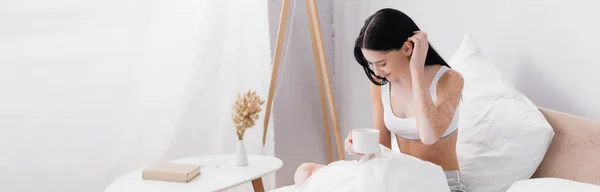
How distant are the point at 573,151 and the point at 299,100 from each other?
4.94 ft

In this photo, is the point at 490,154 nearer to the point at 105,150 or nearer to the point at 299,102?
the point at 299,102

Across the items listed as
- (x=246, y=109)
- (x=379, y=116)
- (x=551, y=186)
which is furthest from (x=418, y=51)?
(x=246, y=109)

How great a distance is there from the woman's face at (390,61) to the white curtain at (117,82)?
3.75 ft

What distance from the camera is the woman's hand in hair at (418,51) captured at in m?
1.48

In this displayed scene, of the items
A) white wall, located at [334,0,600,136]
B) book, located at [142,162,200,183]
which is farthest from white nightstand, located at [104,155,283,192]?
white wall, located at [334,0,600,136]

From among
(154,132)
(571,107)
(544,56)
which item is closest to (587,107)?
(571,107)

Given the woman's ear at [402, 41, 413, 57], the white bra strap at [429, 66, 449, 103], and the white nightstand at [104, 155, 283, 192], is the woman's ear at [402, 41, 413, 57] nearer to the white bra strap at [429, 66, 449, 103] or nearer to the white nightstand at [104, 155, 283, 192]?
the white bra strap at [429, 66, 449, 103]

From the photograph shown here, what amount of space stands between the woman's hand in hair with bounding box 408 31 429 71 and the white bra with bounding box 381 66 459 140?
4.0 inches

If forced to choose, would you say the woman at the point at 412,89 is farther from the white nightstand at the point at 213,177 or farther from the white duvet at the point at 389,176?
the white nightstand at the point at 213,177

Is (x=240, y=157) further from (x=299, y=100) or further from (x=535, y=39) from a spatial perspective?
(x=535, y=39)

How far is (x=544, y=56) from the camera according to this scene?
5.69 ft

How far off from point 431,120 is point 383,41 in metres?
0.24

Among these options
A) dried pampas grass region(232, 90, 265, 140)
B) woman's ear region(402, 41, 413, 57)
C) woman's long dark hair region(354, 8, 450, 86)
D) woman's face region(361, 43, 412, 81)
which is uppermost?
woman's long dark hair region(354, 8, 450, 86)

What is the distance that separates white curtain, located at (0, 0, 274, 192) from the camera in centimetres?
217
